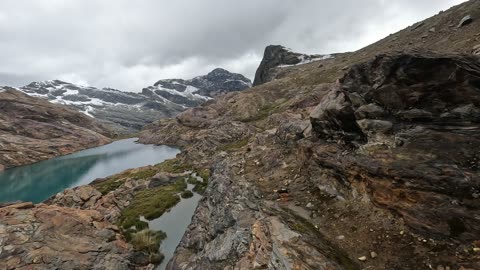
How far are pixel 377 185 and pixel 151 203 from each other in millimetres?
44348

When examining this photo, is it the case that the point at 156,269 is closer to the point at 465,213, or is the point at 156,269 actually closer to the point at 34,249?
the point at 34,249

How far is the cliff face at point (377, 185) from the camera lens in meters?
14.9

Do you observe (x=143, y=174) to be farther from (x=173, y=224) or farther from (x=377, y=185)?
(x=377, y=185)

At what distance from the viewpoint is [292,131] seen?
117 feet

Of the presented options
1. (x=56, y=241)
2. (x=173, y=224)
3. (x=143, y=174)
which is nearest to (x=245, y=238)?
(x=56, y=241)

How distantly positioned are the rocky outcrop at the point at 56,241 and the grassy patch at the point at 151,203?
5949 millimetres

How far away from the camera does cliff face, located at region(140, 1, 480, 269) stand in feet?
48.9

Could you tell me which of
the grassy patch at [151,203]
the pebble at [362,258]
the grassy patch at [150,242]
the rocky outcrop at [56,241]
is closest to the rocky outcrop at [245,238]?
the pebble at [362,258]

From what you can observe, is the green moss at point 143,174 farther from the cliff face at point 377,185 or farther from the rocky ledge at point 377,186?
the rocky ledge at point 377,186

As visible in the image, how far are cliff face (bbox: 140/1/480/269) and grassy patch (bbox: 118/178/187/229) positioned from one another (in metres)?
21.4

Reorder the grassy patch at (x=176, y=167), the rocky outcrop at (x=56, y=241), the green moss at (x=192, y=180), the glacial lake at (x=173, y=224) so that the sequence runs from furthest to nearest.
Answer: the grassy patch at (x=176, y=167) < the green moss at (x=192, y=180) < the glacial lake at (x=173, y=224) < the rocky outcrop at (x=56, y=241)

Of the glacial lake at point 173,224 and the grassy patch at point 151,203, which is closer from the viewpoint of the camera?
the glacial lake at point 173,224

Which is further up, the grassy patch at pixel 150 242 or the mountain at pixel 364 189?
the mountain at pixel 364 189

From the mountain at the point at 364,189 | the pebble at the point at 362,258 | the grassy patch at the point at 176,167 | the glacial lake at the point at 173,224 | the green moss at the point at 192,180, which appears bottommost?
the glacial lake at the point at 173,224
